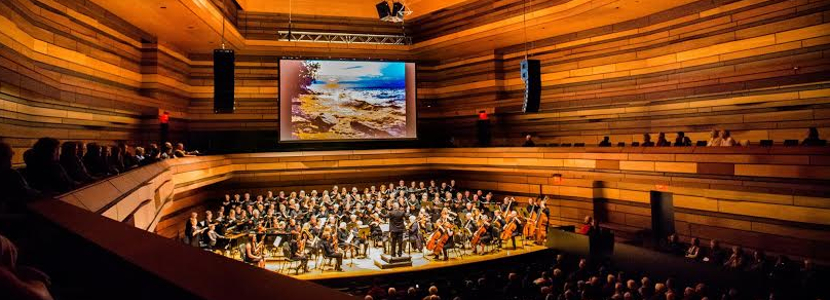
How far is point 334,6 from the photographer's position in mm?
14430

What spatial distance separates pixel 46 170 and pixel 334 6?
12088 millimetres

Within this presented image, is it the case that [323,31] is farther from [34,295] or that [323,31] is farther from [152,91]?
[34,295]

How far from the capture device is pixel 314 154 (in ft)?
45.3

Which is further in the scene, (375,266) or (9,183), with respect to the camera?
(375,266)

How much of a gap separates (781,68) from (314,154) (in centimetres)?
1064

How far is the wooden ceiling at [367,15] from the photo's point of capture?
9.75 m

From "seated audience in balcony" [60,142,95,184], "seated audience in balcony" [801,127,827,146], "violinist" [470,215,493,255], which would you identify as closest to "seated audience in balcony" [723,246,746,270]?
"seated audience in balcony" [801,127,827,146]

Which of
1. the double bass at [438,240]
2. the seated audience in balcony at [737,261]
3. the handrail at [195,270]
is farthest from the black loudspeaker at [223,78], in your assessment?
the seated audience in balcony at [737,261]

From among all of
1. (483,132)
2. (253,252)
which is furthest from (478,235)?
(483,132)

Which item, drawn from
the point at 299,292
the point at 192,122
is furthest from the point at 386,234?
the point at 299,292

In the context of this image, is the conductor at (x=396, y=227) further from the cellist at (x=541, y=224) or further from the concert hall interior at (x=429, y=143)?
the cellist at (x=541, y=224)

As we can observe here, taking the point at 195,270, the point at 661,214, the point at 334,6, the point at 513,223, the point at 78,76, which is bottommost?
the point at 513,223

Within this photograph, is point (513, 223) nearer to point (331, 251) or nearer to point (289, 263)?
point (331, 251)

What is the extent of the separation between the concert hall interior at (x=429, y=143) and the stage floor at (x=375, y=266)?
0.23 ft
